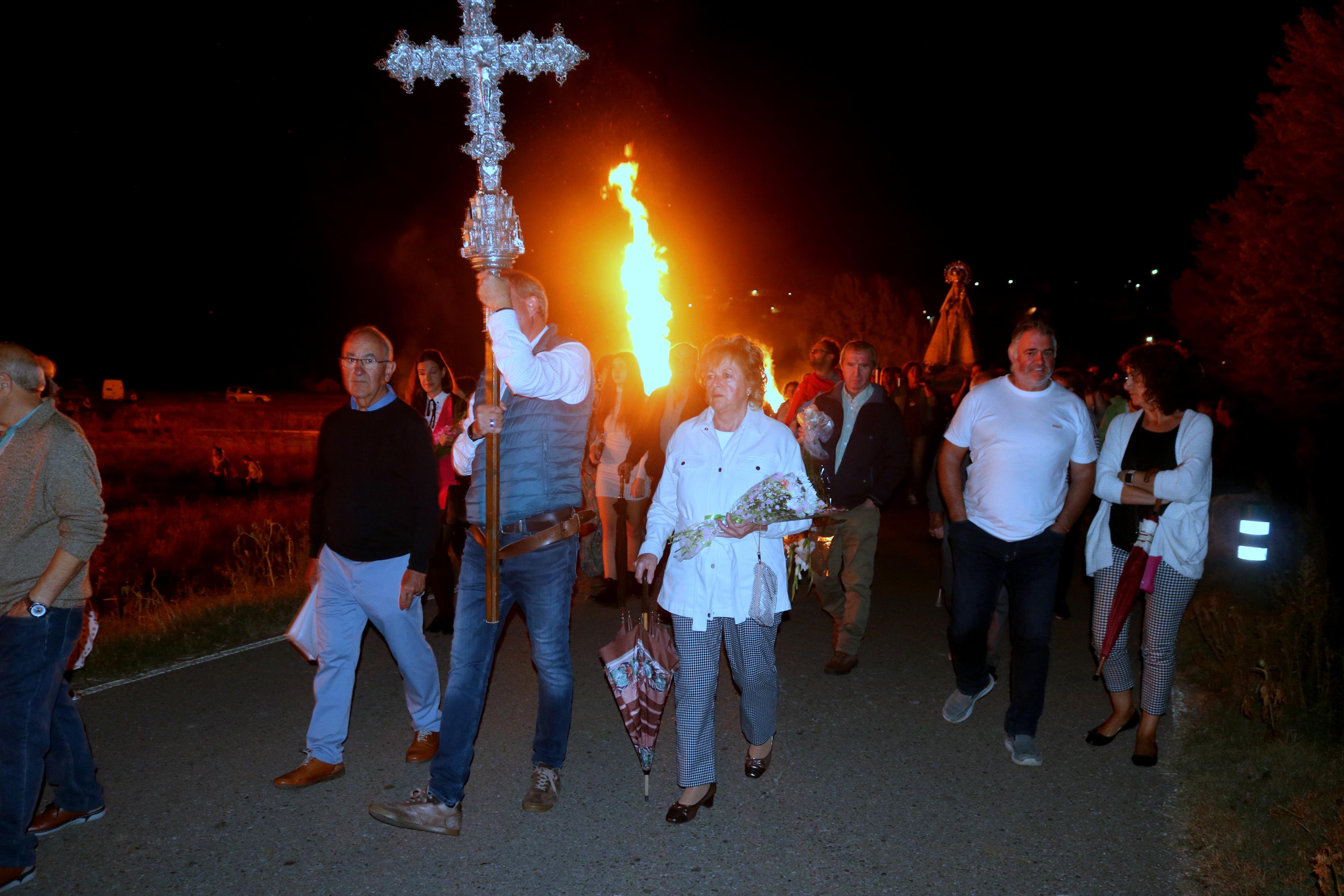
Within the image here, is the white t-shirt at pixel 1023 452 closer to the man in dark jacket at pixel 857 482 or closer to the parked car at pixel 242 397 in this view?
the man in dark jacket at pixel 857 482

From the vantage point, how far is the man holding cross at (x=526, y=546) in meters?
4.15

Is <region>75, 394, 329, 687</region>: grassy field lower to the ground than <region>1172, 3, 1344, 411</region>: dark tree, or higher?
lower

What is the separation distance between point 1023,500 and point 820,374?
2.92 m

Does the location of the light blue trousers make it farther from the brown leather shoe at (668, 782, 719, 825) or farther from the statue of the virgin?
the statue of the virgin

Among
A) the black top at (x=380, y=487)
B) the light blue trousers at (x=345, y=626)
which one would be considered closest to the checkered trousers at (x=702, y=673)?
the black top at (x=380, y=487)

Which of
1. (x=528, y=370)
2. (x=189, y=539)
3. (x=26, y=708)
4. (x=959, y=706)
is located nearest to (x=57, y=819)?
(x=26, y=708)

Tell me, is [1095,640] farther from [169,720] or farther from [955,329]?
[955,329]

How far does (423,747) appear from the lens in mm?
4965

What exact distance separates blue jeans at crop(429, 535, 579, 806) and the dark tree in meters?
23.4

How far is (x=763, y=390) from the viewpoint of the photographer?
4750 millimetres

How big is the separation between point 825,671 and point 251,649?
417 centimetres

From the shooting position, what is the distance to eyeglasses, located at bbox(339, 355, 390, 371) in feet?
15.3

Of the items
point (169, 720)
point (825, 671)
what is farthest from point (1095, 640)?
point (169, 720)

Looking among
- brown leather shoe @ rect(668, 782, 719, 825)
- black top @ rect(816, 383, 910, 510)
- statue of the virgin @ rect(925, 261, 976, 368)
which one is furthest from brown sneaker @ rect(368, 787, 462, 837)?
statue of the virgin @ rect(925, 261, 976, 368)
